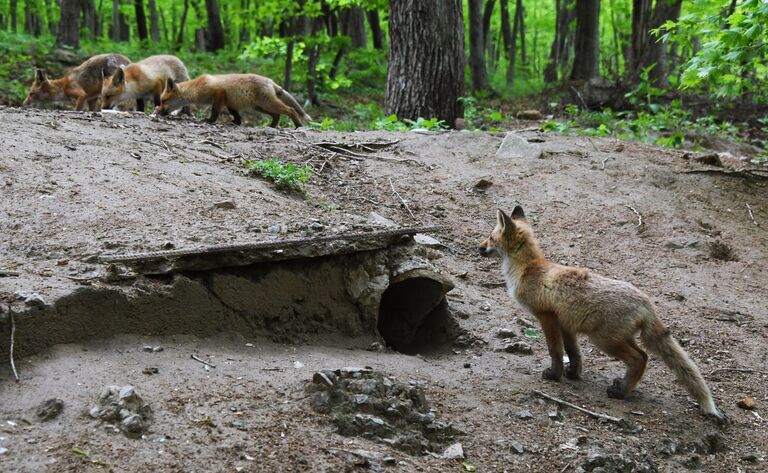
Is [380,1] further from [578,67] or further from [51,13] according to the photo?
[51,13]

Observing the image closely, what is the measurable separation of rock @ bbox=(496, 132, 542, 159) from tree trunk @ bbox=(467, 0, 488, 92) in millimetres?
14116

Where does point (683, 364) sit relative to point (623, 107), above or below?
below

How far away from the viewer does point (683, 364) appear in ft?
17.9

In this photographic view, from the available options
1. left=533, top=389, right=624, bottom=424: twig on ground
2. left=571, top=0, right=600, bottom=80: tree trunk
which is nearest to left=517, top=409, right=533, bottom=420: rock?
left=533, top=389, right=624, bottom=424: twig on ground

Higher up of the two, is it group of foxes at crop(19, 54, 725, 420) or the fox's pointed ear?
the fox's pointed ear

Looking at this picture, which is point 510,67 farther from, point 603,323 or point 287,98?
point 603,323

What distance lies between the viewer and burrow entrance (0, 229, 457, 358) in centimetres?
482

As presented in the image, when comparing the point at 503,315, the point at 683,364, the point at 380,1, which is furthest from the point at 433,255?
the point at 380,1

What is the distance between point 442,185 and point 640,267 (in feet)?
9.74

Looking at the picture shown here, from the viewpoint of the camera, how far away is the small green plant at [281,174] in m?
7.97

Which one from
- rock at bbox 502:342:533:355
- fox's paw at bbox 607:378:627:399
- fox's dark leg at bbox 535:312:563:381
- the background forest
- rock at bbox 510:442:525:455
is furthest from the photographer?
the background forest

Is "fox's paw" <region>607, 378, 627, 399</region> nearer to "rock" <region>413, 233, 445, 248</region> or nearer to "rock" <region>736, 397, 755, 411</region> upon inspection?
"rock" <region>736, 397, 755, 411</region>

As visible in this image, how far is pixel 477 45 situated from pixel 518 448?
21409 mm

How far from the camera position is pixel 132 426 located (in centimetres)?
396
